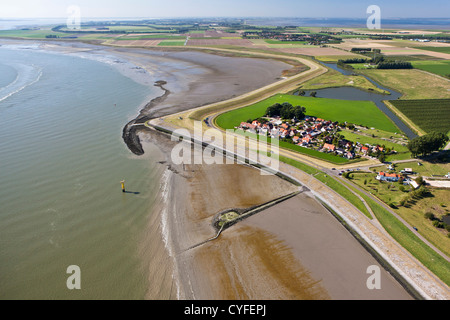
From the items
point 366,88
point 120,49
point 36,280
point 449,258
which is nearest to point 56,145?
point 36,280

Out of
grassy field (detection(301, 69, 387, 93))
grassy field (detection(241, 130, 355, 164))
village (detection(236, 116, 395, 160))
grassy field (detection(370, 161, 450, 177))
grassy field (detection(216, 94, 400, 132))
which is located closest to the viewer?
grassy field (detection(370, 161, 450, 177))

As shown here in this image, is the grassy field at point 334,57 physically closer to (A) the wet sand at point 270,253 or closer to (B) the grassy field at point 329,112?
(B) the grassy field at point 329,112

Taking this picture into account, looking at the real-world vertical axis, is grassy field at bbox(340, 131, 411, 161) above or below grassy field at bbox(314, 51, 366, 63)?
below

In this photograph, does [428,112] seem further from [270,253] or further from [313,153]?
[270,253]

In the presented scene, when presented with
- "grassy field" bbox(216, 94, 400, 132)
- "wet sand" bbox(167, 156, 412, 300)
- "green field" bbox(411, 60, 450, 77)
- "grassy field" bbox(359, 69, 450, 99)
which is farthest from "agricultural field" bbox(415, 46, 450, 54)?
"wet sand" bbox(167, 156, 412, 300)

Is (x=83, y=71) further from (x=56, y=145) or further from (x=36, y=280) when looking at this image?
(x=36, y=280)

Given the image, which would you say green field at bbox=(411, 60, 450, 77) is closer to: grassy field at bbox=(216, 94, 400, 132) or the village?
grassy field at bbox=(216, 94, 400, 132)
